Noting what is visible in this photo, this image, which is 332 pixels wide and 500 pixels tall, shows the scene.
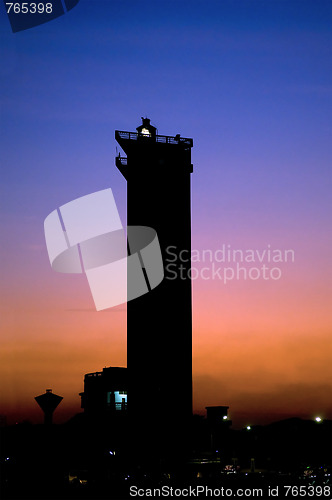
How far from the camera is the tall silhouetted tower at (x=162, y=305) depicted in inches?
1805

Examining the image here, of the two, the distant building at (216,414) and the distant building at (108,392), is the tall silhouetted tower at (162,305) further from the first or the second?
the distant building at (216,414)

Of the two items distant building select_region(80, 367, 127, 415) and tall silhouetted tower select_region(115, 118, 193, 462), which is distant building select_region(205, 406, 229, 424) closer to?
distant building select_region(80, 367, 127, 415)

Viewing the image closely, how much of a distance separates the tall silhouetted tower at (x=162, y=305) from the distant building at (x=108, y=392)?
9567 mm

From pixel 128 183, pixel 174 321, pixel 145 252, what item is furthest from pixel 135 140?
pixel 174 321

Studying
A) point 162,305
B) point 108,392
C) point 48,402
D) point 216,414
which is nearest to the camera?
Answer: point 48,402

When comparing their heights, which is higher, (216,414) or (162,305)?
(162,305)

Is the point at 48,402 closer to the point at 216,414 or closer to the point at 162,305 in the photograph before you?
the point at 162,305

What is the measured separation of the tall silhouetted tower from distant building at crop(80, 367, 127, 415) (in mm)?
9567

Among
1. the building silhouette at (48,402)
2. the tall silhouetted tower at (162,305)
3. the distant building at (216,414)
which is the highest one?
the tall silhouetted tower at (162,305)

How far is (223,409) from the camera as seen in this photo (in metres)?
66.9

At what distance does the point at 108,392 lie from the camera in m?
56.9

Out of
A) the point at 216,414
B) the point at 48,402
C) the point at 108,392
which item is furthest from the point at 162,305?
the point at 216,414

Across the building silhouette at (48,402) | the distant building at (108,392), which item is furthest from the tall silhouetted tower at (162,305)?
the building silhouette at (48,402)

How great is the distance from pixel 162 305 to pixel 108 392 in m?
14.9
